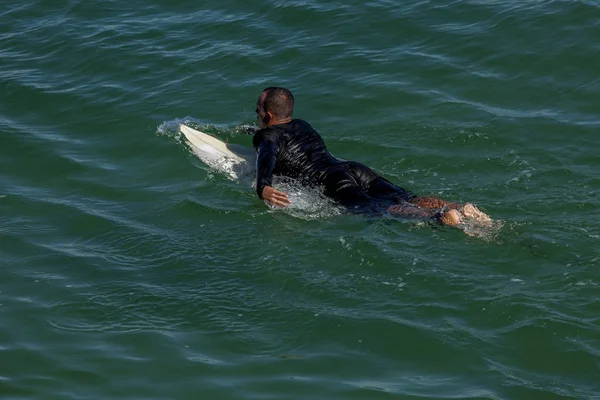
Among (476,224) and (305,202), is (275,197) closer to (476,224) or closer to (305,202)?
(305,202)

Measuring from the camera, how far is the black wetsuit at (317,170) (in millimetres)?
10953

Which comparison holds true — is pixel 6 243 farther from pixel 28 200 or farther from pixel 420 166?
pixel 420 166

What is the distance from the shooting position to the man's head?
11.7 m

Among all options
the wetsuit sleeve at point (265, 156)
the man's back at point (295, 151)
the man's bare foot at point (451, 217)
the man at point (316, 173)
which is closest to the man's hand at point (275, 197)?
the man at point (316, 173)

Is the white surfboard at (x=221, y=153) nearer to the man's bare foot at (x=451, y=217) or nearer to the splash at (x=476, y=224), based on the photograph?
the man's bare foot at (x=451, y=217)

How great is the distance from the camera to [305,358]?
8.62m

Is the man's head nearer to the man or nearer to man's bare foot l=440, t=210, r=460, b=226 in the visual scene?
the man

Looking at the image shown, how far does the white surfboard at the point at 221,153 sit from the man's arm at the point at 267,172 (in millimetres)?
825

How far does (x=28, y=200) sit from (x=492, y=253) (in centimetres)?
591

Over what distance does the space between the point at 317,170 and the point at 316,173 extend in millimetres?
44

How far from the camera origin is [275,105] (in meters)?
11.8

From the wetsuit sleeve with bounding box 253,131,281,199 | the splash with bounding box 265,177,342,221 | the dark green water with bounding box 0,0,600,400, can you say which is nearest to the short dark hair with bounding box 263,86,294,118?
the wetsuit sleeve with bounding box 253,131,281,199

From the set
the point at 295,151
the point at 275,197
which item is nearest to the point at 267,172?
the point at 275,197

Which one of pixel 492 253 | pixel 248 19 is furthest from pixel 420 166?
pixel 248 19
